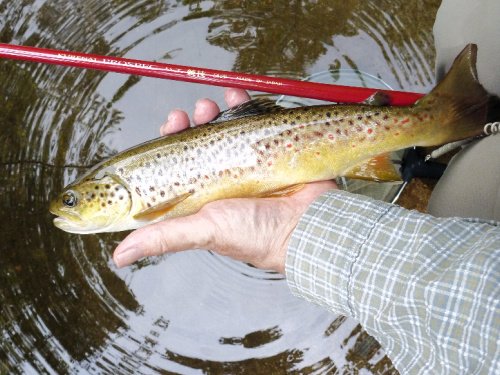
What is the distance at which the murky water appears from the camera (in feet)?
7.41

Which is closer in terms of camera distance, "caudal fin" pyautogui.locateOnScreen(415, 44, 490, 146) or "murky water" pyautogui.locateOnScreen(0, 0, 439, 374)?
"caudal fin" pyautogui.locateOnScreen(415, 44, 490, 146)

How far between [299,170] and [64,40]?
4.85 feet

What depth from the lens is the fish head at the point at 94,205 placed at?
1571 mm

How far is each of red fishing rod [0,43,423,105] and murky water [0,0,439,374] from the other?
2.73 feet

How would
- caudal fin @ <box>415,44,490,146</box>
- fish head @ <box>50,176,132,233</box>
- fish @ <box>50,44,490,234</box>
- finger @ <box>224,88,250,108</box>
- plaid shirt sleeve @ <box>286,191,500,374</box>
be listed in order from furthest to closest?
finger @ <box>224,88,250,108</box> → fish head @ <box>50,176,132,233</box> → fish @ <box>50,44,490,234</box> → caudal fin @ <box>415,44,490,146</box> → plaid shirt sleeve @ <box>286,191,500,374</box>

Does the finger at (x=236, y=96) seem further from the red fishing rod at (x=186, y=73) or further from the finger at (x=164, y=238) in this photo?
the finger at (x=164, y=238)

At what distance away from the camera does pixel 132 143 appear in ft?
7.72

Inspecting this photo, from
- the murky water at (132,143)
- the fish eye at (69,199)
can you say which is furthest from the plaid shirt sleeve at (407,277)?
the murky water at (132,143)

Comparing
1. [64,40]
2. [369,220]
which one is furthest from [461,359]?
[64,40]

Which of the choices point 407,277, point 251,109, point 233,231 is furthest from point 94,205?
point 407,277

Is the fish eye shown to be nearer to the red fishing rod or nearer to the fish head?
the fish head

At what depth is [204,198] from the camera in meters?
1.53

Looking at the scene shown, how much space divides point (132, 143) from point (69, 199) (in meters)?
0.80

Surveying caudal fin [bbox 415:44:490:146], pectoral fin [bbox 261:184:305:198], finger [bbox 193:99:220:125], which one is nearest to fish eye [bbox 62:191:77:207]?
finger [bbox 193:99:220:125]
